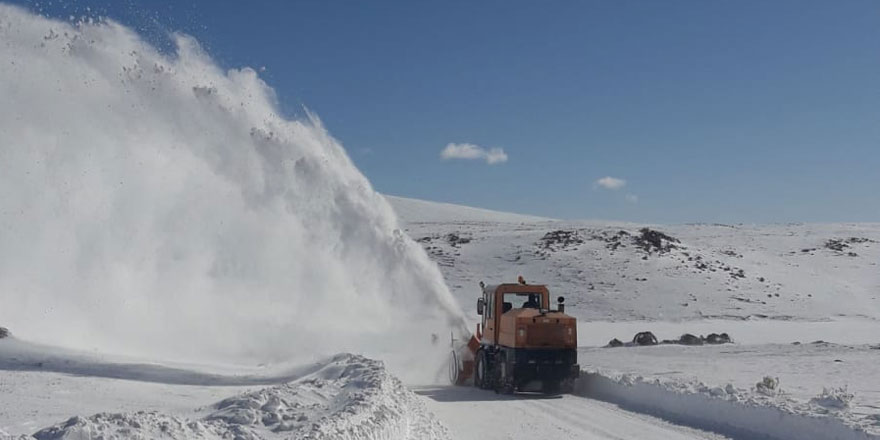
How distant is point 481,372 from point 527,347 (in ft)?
7.30

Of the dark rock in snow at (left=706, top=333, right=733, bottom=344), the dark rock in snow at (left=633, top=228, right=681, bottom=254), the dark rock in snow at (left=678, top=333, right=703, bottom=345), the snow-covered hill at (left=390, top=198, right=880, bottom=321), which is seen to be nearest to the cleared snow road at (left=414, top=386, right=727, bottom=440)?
the dark rock in snow at (left=678, top=333, right=703, bottom=345)

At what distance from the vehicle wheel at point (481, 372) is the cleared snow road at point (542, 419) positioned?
1187 millimetres

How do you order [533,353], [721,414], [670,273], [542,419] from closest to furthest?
[721,414] < [542,419] < [533,353] < [670,273]

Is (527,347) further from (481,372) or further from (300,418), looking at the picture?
(300,418)

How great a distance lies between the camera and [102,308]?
81.1ft

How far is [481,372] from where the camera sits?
71.7 ft

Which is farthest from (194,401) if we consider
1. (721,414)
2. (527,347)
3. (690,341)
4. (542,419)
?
(690,341)

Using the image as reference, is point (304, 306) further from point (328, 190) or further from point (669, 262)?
point (669, 262)

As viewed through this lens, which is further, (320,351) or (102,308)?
(320,351)

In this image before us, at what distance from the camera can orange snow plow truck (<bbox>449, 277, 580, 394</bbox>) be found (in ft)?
65.5

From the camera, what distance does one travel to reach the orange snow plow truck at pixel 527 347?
1995 cm

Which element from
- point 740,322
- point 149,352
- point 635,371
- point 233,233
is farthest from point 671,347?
point 149,352

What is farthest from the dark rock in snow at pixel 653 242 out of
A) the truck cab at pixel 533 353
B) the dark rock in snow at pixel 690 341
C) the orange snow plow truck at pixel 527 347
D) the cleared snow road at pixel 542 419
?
the cleared snow road at pixel 542 419

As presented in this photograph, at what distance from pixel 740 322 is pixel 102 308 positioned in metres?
30.8
